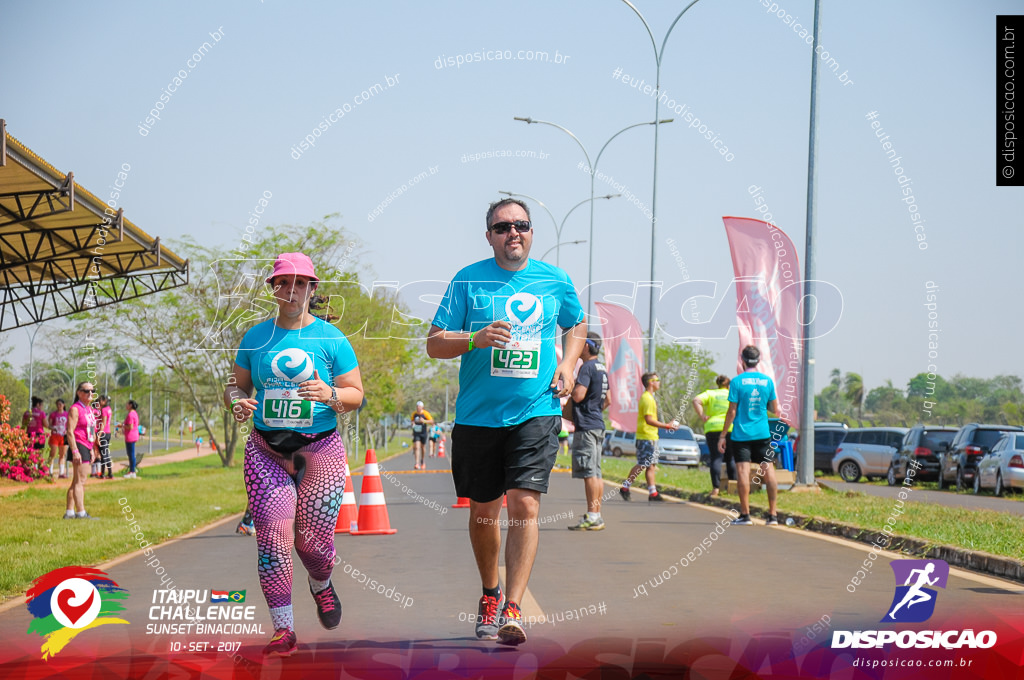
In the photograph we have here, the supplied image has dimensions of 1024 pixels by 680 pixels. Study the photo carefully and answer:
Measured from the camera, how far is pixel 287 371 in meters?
5.13

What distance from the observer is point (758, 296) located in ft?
55.2

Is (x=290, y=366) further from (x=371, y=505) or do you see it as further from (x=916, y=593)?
(x=371, y=505)

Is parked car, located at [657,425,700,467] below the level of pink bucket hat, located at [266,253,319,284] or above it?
below

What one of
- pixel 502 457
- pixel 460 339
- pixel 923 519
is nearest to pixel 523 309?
pixel 460 339

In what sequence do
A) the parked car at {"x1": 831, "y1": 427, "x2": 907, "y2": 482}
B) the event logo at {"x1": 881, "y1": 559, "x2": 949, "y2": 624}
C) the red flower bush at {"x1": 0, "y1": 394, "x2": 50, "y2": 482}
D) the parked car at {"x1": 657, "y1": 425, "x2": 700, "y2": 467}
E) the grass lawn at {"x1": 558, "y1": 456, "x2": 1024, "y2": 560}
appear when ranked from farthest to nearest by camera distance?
the parked car at {"x1": 657, "y1": 425, "x2": 700, "y2": 467}
the parked car at {"x1": 831, "y1": 427, "x2": 907, "y2": 482}
the red flower bush at {"x1": 0, "y1": 394, "x2": 50, "y2": 482}
the grass lawn at {"x1": 558, "y1": 456, "x2": 1024, "y2": 560}
the event logo at {"x1": 881, "y1": 559, "x2": 949, "y2": 624}

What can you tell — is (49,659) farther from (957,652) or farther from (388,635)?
(957,652)

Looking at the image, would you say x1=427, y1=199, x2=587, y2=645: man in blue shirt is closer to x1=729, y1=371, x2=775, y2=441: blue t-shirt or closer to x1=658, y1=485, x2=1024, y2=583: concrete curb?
x1=658, y1=485, x2=1024, y2=583: concrete curb

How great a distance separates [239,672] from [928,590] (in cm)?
437

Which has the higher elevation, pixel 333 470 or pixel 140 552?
pixel 333 470

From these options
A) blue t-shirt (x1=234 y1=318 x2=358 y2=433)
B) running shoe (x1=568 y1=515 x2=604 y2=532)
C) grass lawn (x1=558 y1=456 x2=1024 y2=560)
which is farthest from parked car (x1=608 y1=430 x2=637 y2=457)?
blue t-shirt (x1=234 y1=318 x2=358 y2=433)

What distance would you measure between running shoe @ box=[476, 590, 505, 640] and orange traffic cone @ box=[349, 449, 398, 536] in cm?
597

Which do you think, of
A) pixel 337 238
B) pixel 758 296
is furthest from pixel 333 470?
pixel 337 238

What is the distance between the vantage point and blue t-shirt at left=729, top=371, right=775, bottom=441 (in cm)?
1244

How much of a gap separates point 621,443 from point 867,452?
30690 millimetres
